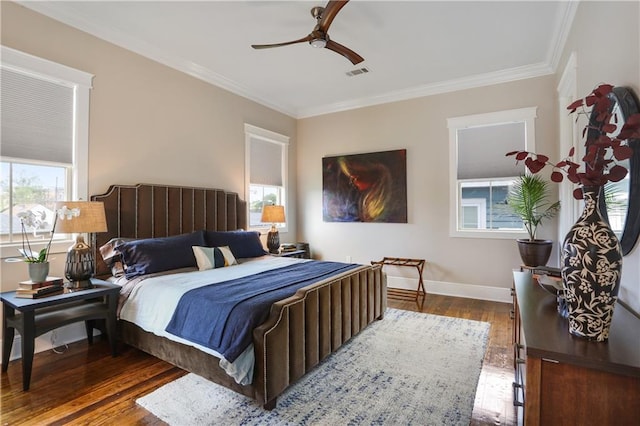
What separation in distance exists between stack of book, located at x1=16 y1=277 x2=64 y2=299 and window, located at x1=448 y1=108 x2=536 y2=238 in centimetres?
447

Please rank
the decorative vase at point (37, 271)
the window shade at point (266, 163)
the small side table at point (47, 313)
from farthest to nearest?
1. the window shade at point (266, 163)
2. the decorative vase at point (37, 271)
3. the small side table at point (47, 313)

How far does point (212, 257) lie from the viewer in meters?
3.32

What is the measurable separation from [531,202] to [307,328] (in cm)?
306

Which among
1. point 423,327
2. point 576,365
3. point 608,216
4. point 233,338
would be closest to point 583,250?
point 576,365

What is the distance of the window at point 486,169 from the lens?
423 centimetres

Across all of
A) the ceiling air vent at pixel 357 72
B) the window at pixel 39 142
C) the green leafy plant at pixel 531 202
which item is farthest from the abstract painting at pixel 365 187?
the window at pixel 39 142

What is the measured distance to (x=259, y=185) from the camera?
5215 millimetres

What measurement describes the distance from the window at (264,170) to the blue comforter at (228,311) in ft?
8.18

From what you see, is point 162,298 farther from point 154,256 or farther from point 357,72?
point 357,72

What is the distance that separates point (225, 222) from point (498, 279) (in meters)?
3.78

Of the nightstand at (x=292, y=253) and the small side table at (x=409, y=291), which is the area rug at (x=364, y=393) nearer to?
the small side table at (x=409, y=291)

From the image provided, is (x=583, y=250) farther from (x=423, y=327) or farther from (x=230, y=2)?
(x=230, y=2)

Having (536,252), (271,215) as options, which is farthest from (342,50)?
(536,252)

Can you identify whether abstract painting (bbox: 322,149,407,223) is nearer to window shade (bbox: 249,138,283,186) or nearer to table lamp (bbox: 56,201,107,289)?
window shade (bbox: 249,138,283,186)
